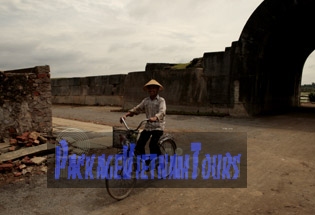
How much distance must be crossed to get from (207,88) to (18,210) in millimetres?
9954

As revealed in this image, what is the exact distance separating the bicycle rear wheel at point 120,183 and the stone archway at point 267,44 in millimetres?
8510

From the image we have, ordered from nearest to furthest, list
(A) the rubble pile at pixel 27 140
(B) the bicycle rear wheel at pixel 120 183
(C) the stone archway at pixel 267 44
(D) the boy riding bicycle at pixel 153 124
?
(B) the bicycle rear wheel at pixel 120 183 < (D) the boy riding bicycle at pixel 153 124 < (A) the rubble pile at pixel 27 140 < (C) the stone archway at pixel 267 44

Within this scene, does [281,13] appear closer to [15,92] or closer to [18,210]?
[15,92]

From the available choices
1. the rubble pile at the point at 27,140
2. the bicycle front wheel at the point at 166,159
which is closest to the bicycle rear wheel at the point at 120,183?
the bicycle front wheel at the point at 166,159

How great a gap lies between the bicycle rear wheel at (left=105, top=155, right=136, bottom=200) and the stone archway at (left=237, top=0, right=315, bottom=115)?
8.51 m

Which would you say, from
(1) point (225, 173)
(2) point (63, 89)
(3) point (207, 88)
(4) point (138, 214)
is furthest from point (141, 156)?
(2) point (63, 89)

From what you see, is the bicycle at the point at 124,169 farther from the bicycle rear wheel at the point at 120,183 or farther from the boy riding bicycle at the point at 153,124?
the boy riding bicycle at the point at 153,124

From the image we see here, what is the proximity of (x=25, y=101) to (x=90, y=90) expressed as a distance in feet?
46.0

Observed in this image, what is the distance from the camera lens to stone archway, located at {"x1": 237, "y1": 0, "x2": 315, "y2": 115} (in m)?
10.8

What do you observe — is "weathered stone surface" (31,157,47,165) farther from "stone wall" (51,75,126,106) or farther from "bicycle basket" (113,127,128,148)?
"stone wall" (51,75,126,106)

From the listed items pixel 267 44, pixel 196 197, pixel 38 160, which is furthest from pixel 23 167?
pixel 267 44

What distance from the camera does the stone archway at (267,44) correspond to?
10805 mm

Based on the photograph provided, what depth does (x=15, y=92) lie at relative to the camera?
6102 millimetres

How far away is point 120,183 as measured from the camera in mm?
3979
